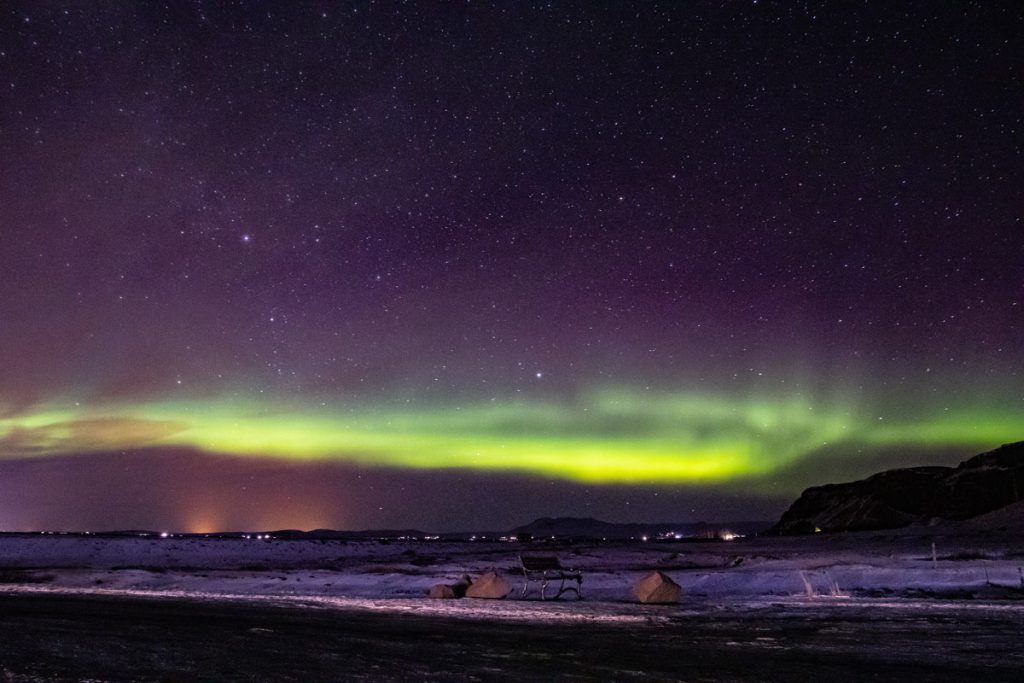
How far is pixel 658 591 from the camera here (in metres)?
19.7

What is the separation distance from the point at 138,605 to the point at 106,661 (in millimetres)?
11034

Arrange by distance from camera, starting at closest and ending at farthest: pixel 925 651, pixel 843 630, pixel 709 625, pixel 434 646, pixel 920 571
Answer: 1. pixel 925 651
2. pixel 434 646
3. pixel 843 630
4. pixel 709 625
5. pixel 920 571

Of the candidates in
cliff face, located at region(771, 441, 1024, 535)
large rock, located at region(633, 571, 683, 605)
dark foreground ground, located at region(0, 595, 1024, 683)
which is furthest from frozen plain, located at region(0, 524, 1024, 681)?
cliff face, located at region(771, 441, 1024, 535)

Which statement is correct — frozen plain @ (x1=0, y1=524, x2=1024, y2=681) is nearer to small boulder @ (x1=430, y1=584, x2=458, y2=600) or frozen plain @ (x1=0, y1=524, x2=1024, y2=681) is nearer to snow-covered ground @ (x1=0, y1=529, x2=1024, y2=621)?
snow-covered ground @ (x1=0, y1=529, x2=1024, y2=621)

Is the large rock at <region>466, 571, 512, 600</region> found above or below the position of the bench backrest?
below

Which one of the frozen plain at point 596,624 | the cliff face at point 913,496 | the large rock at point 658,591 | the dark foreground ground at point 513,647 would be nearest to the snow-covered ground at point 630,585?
the frozen plain at point 596,624

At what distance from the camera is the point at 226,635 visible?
1356 cm

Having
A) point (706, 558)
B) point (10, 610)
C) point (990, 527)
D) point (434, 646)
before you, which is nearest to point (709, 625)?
point (434, 646)

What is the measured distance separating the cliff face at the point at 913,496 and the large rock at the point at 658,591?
96.2m

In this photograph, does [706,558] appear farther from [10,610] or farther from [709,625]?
[10,610]

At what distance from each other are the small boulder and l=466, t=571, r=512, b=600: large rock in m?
0.70

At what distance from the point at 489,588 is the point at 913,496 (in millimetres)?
134672

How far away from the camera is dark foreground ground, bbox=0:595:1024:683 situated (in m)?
9.38

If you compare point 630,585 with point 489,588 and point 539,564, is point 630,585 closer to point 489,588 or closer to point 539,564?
point 539,564
